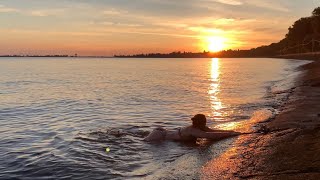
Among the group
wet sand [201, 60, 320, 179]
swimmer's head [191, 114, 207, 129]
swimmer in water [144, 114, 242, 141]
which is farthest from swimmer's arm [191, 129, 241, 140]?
wet sand [201, 60, 320, 179]

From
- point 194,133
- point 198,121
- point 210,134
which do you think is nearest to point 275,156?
point 210,134

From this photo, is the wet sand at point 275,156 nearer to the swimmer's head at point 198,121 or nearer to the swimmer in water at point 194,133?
the swimmer in water at point 194,133

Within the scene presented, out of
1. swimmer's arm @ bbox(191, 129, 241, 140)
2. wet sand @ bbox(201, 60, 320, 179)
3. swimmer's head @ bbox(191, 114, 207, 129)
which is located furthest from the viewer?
swimmer's head @ bbox(191, 114, 207, 129)

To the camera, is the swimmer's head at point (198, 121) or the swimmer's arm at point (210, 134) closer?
the swimmer's arm at point (210, 134)

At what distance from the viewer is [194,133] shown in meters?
12.2

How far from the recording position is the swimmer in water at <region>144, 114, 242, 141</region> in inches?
478

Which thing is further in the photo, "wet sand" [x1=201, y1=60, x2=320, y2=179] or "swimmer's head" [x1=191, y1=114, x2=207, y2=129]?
"swimmer's head" [x1=191, y1=114, x2=207, y2=129]

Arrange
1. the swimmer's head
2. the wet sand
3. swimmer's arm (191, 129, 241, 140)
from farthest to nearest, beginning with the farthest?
1. the swimmer's head
2. swimmer's arm (191, 129, 241, 140)
3. the wet sand

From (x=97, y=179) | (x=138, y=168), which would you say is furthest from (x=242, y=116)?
(x=97, y=179)

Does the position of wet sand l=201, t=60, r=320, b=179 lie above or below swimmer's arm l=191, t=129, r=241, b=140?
above

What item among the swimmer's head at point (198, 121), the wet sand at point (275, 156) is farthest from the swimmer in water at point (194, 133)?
the wet sand at point (275, 156)

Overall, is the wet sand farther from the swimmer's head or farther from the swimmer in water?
the swimmer's head

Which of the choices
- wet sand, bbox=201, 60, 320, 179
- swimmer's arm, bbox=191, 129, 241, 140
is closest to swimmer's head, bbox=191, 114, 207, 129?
swimmer's arm, bbox=191, 129, 241, 140

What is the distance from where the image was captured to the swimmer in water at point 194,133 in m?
12.1
